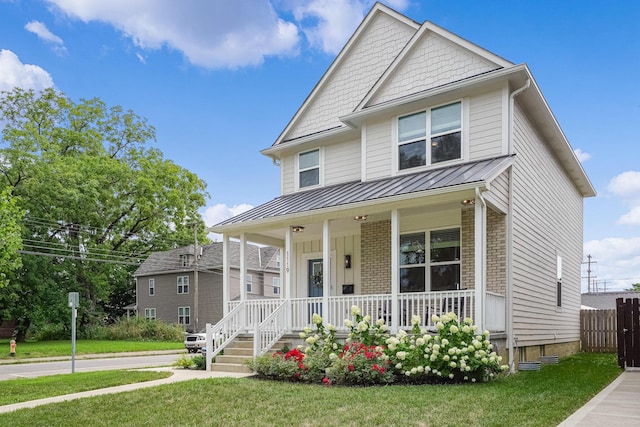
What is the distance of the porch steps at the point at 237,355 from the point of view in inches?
449

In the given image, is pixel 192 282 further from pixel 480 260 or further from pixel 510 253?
pixel 480 260

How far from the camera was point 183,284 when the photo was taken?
37.9 meters

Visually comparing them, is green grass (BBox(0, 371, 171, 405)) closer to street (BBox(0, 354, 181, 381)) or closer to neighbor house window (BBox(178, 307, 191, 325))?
street (BBox(0, 354, 181, 381))

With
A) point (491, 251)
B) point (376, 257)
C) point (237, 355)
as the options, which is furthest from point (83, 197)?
point (491, 251)

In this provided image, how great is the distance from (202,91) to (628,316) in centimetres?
1852

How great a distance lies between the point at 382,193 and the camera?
1133 cm

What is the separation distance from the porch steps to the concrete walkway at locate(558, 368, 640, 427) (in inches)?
253

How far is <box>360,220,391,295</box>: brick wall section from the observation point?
12992mm

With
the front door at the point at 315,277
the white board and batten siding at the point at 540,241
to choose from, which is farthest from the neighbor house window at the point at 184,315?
the white board and batten siding at the point at 540,241

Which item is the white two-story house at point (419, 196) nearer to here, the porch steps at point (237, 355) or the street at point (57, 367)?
the porch steps at point (237, 355)

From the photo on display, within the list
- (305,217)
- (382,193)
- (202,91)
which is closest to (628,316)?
(382,193)

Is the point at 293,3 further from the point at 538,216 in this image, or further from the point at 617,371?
the point at 617,371

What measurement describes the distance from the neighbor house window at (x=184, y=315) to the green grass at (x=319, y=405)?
2941 centimetres

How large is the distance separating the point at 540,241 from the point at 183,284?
28.7m
